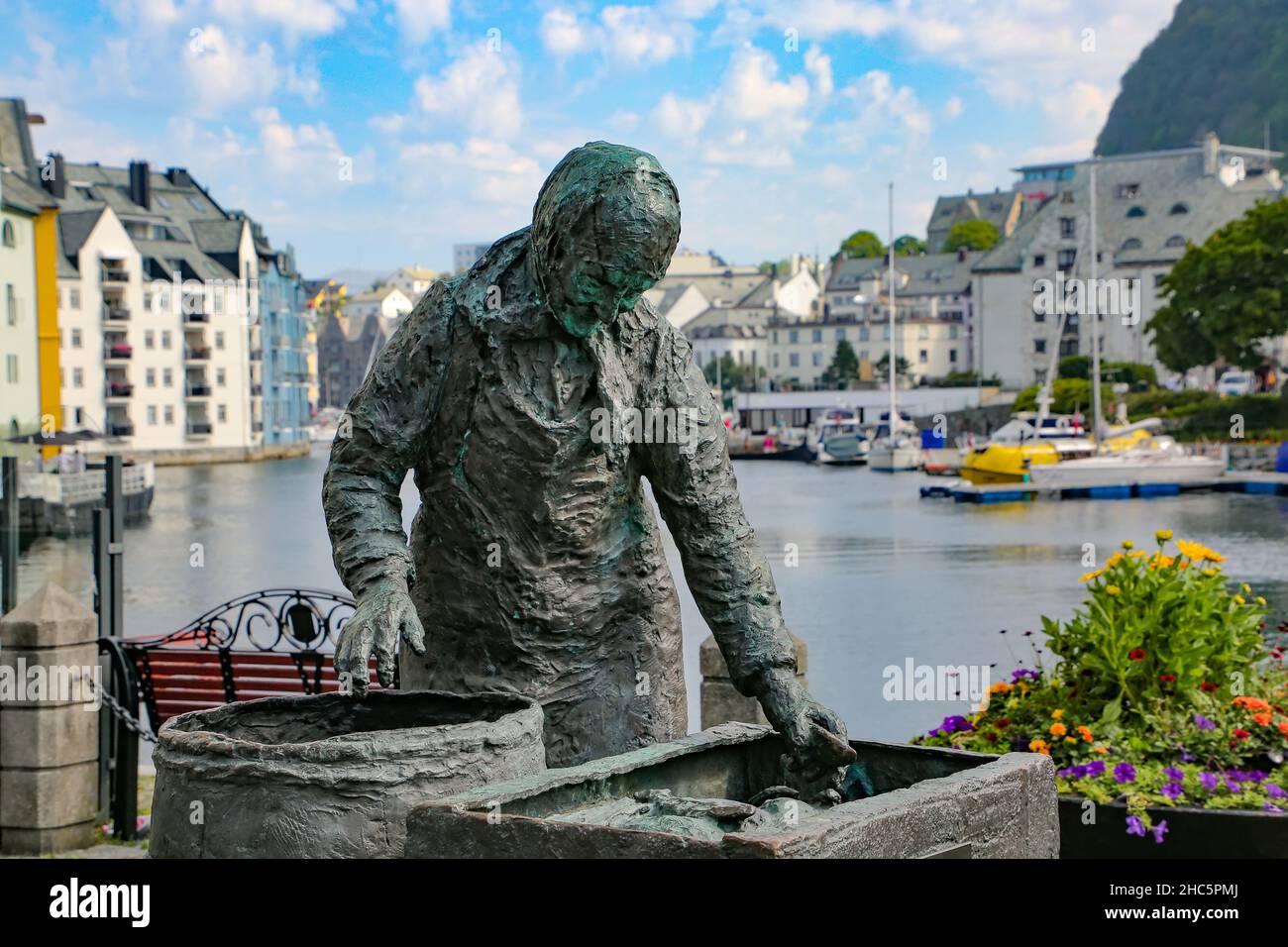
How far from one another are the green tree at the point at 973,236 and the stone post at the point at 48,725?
12825cm

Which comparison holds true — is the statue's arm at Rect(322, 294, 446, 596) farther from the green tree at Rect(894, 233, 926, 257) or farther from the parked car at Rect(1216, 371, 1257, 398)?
the green tree at Rect(894, 233, 926, 257)

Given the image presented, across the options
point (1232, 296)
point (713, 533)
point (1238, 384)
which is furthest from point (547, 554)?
point (1238, 384)

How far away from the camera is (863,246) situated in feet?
481

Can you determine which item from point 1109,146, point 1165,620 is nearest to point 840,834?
point 1165,620

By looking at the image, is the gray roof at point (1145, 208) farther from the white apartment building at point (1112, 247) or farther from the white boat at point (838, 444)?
the white boat at point (838, 444)

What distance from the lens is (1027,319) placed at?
9225 cm

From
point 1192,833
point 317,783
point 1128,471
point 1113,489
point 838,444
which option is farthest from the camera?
point 838,444

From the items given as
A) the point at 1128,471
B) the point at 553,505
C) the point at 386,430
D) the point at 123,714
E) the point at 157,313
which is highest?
the point at 157,313

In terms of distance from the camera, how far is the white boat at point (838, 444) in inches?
3110

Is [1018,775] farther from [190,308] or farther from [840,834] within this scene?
[190,308]

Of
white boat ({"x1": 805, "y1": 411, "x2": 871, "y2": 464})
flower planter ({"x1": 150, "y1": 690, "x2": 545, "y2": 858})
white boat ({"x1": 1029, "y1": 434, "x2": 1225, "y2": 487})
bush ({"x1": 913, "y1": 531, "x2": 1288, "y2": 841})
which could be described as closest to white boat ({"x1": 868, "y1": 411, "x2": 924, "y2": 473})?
white boat ({"x1": 805, "y1": 411, "x2": 871, "y2": 464})

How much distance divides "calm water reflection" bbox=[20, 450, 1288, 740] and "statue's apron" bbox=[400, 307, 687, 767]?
9.82 m

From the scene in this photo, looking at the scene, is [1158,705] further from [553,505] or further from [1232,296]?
[1232,296]

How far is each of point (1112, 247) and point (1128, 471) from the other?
133 ft
